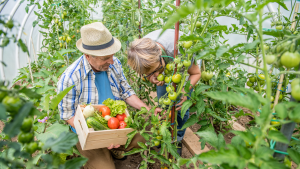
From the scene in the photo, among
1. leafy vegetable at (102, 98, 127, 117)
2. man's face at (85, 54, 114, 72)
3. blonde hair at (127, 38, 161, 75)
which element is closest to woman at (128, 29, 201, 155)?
blonde hair at (127, 38, 161, 75)

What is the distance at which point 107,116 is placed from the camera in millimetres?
1471

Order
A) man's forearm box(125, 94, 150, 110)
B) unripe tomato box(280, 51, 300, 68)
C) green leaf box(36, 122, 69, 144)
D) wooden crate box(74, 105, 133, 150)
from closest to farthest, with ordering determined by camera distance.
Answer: unripe tomato box(280, 51, 300, 68), green leaf box(36, 122, 69, 144), wooden crate box(74, 105, 133, 150), man's forearm box(125, 94, 150, 110)

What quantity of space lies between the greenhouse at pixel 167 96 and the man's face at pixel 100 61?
0.03 ft

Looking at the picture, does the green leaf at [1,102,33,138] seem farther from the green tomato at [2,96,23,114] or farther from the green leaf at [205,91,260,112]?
the green leaf at [205,91,260,112]

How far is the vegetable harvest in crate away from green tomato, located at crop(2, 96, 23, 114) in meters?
0.85

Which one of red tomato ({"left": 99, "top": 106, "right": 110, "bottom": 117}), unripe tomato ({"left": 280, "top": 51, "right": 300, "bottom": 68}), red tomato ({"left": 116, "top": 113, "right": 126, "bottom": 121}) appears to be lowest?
red tomato ({"left": 116, "top": 113, "right": 126, "bottom": 121})

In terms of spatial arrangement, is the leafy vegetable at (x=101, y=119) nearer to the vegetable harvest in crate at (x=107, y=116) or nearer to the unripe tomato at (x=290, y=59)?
the vegetable harvest in crate at (x=107, y=116)

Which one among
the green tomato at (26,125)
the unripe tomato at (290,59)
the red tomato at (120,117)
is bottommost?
the red tomato at (120,117)

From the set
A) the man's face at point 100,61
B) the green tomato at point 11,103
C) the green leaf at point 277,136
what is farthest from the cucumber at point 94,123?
the green leaf at point 277,136

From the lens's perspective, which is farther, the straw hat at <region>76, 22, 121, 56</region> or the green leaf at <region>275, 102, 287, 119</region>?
the straw hat at <region>76, 22, 121, 56</region>

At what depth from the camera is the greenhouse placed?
21.4 inches

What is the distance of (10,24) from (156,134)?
1001mm

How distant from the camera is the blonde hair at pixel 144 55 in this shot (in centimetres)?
146

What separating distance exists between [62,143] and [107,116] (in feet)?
3.02
